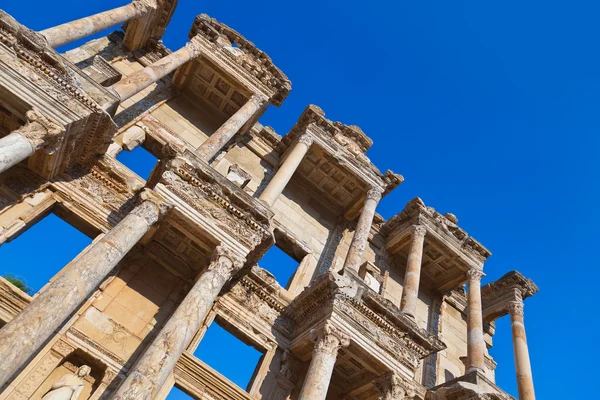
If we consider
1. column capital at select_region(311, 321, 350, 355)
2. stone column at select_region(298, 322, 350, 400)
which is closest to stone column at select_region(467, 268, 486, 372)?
column capital at select_region(311, 321, 350, 355)

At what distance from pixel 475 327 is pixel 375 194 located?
5978 millimetres

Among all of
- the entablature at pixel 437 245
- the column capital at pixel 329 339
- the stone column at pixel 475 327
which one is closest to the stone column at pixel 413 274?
the entablature at pixel 437 245

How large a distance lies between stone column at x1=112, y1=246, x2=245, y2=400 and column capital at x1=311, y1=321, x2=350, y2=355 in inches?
111

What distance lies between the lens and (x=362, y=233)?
1562 centimetres

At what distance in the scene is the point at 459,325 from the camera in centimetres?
1909

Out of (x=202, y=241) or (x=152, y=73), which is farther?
(x=152, y=73)

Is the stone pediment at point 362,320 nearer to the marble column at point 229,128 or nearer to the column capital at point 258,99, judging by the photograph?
the marble column at point 229,128

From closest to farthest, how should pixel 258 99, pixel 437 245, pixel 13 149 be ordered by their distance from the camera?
pixel 13 149
pixel 258 99
pixel 437 245

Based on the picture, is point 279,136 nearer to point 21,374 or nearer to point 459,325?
point 459,325

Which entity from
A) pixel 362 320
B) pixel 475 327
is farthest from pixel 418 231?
pixel 362 320

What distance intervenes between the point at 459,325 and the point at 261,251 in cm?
1130

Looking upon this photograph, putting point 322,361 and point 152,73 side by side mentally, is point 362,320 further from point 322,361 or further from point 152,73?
point 152,73

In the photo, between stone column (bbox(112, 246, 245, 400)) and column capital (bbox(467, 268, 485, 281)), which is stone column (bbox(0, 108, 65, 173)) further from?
column capital (bbox(467, 268, 485, 281))

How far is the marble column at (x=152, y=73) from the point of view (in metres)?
12.6
